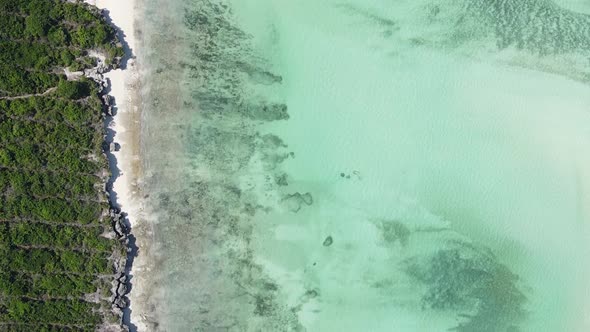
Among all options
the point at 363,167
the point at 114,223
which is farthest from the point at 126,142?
the point at 363,167

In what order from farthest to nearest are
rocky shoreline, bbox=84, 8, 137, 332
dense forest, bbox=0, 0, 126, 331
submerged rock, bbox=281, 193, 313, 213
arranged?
submerged rock, bbox=281, 193, 313, 213 < rocky shoreline, bbox=84, 8, 137, 332 < dense forest, bbox=0, 0, 126, 331

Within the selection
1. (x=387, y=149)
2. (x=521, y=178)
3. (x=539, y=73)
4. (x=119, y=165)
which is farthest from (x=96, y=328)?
(x=539, y=73)

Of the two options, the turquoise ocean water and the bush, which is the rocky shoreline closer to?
the bush

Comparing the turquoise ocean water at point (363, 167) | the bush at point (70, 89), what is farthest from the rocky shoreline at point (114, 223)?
the turquoise ocean water at point (363, 167)

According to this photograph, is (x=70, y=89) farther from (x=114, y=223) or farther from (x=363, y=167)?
(x=363, y=167)

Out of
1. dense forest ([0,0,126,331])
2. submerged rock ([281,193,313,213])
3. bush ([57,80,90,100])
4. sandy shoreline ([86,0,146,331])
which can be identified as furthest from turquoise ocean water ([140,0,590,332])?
bush ([57,80,90,100])

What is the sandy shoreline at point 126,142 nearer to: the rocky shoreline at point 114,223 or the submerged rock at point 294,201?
the rocky shoreline at point 114,223
